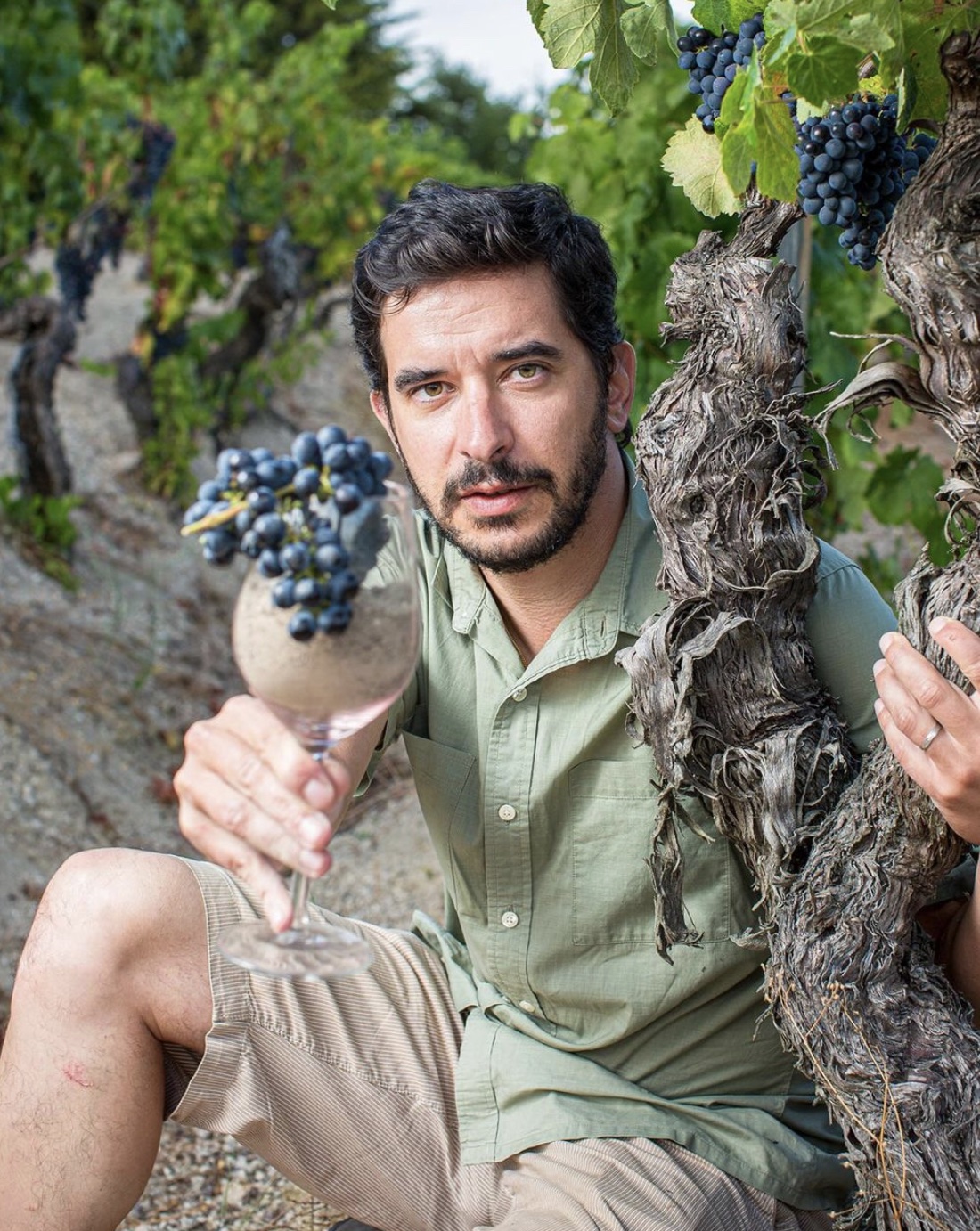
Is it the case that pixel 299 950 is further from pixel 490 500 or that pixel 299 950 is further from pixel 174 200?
pixel 174 200

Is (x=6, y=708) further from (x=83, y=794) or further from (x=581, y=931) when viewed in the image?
(x=581, y=931)

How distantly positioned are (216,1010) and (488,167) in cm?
2505

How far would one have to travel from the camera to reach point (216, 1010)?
81.3 inches

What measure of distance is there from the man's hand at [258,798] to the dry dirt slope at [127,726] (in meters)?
1.55

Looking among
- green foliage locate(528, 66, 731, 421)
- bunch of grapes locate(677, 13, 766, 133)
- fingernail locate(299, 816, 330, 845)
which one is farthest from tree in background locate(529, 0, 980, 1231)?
green foliage locate(528, 66, 731, 421)

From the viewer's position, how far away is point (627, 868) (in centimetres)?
211

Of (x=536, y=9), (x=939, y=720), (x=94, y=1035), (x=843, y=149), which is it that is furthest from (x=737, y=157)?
(x=94, y=1035)

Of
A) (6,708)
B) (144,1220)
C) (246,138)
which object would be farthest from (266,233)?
(144,1220)

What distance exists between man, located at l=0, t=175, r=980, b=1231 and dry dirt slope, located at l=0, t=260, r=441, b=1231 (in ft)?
2.39

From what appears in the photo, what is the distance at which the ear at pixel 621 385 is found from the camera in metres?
2.38

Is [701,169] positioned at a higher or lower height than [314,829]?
higher

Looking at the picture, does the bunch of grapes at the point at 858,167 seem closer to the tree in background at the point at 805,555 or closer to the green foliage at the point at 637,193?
the tree in background at the point at 805,555

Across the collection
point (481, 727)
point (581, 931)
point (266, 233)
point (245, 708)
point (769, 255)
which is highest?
point (769, 255)

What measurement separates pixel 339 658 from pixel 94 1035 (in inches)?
37.6
